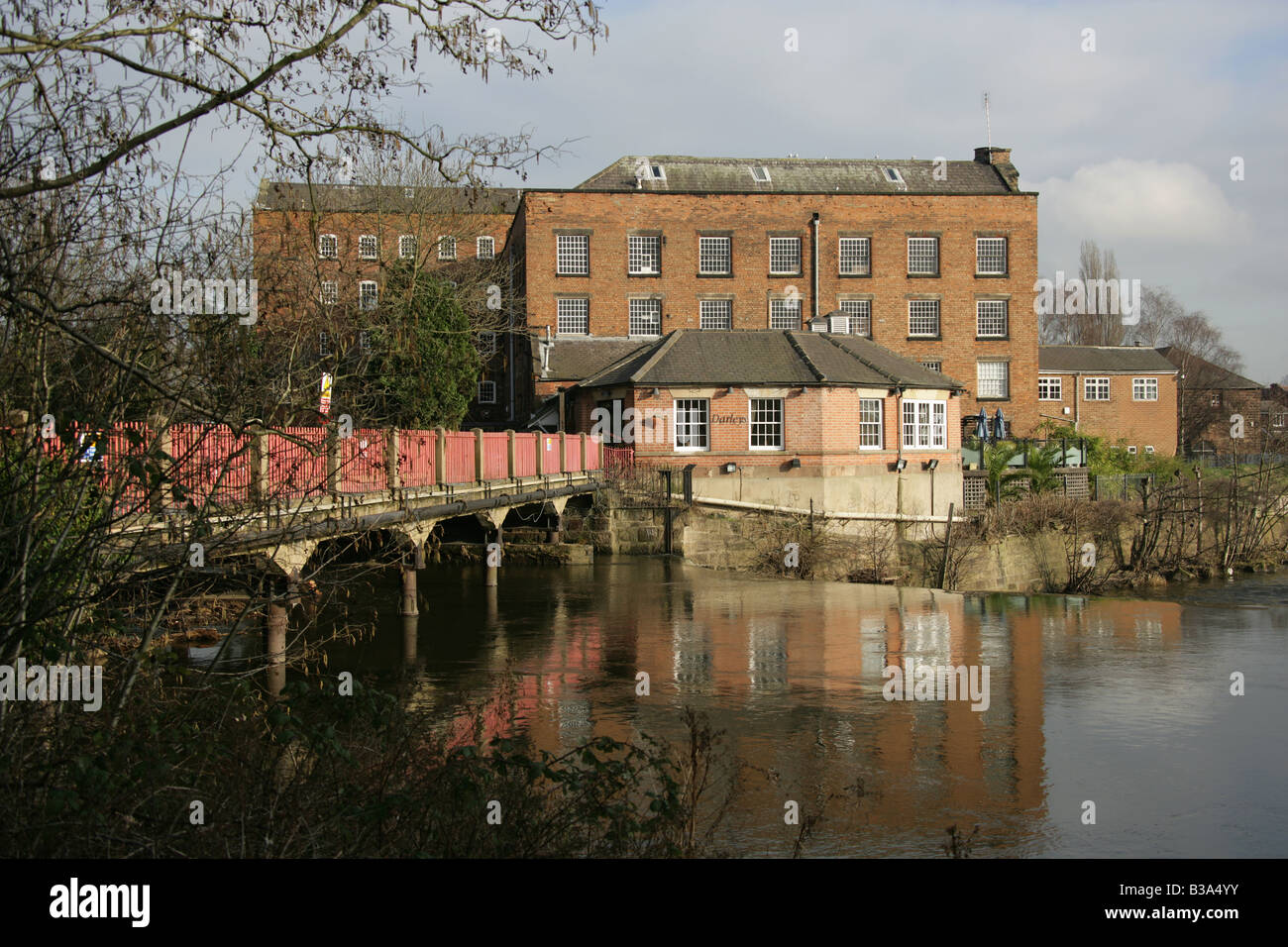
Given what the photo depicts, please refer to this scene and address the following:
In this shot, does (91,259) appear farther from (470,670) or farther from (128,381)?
(470,670)

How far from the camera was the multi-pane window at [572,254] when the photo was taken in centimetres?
4747

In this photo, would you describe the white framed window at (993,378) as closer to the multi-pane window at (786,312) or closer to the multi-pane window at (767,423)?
the multi-pane window at (786,312)

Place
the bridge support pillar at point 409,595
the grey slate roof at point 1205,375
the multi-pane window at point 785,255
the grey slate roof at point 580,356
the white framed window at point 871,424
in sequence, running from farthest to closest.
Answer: the grey slate roof at point 1205,375, the multi-pane window at point 785,255, the grey slate roof at point 580,356, the white framed window at point 871,424, the bridge support pillar at point 409,595

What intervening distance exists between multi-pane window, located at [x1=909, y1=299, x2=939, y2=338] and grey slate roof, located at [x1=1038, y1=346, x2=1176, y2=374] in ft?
26.1

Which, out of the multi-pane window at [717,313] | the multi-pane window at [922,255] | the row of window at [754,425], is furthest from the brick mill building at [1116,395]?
the row of window at [754,425]

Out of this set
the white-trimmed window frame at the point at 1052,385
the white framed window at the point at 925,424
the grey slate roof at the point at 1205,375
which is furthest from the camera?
the grey slate roof at the point at 1205,375

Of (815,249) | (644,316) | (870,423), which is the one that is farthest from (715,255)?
(870,423)

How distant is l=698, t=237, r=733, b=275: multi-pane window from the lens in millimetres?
48344

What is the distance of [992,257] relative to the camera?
161ft

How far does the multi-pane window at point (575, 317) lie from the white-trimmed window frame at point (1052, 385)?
2237 cm

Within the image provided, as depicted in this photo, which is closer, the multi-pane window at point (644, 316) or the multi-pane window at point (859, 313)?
the multi-pane window at point (644, 316)

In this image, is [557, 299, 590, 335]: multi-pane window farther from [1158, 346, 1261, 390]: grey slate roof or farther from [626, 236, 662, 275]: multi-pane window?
[1158, 346, 1261, 390]: grey slate roof

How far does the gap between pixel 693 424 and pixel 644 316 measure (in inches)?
546
